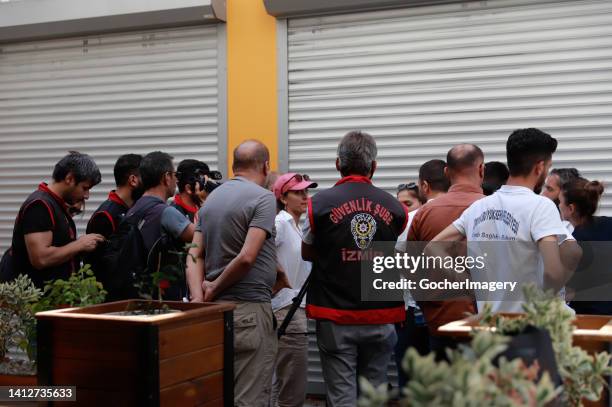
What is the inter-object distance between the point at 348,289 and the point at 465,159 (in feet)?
3.50

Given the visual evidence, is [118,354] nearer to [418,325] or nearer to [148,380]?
→ [148,380]

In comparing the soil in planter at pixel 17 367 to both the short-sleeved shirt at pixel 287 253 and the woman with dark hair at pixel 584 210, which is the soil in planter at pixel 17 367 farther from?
Result: the woman with dark hair at pixel 584 210

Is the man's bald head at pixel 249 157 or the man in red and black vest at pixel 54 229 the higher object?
the man's bald head at pixel 249 157

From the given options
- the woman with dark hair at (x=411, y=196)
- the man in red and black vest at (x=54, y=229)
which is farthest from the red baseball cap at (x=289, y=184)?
the man in red and black vest at (x=54, y=229)

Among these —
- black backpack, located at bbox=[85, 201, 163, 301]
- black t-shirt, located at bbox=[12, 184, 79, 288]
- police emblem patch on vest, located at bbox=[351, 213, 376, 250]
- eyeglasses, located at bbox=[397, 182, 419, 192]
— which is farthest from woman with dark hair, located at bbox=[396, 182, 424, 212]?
black t-shirt, located at bbox=[12, 184, 79, 288]

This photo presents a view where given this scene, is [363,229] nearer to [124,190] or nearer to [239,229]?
[239,229]

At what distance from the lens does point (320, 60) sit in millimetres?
7332

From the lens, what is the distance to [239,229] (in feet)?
15.6

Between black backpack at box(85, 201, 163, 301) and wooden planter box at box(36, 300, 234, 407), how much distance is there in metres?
1.40

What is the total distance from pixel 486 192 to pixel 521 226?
1.96 metres

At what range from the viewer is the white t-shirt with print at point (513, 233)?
4.02 metres

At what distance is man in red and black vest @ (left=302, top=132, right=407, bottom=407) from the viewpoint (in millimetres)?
4613

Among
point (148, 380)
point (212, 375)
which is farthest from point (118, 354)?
point (212, 375)

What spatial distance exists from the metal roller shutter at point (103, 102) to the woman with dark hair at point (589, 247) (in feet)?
11.8
